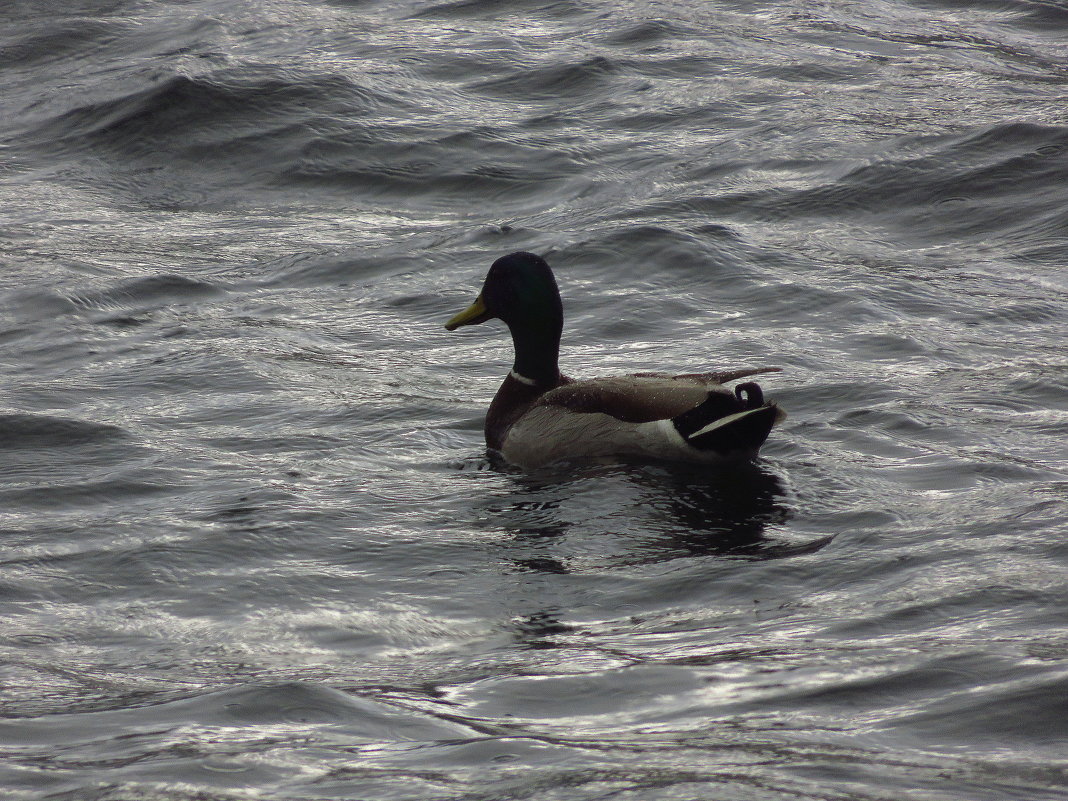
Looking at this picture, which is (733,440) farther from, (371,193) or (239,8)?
(239,8)

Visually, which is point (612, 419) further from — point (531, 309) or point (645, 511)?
point (531, 309)

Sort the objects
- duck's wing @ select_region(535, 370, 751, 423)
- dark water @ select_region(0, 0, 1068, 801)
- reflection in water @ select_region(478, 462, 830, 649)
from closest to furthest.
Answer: dark water @ select_region(0, 0, 1068, 801)
reflection in water @ select_region(478, 462, 830, 649)
duck's wing @ select_region(535, 370, 751, 423)

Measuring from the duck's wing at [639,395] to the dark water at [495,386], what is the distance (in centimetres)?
29

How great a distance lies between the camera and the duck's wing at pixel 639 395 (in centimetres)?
699

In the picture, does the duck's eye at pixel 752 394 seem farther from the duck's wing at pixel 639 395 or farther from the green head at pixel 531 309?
the green head at pixel 531 309

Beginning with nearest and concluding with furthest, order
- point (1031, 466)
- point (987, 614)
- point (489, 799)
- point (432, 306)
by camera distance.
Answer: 1. point (489, 799)
2. point (987, 614)
3. point (1031, 466)
4. point (432, 306)

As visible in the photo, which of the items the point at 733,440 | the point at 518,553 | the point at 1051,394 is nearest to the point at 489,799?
the point at 518,553

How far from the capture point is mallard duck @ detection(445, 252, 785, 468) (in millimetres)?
6863

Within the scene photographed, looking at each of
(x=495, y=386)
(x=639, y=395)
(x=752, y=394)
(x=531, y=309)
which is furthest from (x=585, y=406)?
(x=495, y=386)

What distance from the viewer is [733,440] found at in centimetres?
687

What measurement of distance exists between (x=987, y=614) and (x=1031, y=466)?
2010 mm

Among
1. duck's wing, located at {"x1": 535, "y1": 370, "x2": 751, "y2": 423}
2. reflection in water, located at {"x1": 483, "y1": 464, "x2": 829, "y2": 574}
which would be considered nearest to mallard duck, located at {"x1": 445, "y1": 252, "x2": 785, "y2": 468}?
duck's wing, located at {"x1": 535, "y1": 370, "x2": 751, "y2": 423}

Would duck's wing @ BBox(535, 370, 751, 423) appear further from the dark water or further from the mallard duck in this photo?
the dark water

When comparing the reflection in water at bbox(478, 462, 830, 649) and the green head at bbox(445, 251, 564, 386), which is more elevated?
the green head at bbox(445, 251, 564, 386)
